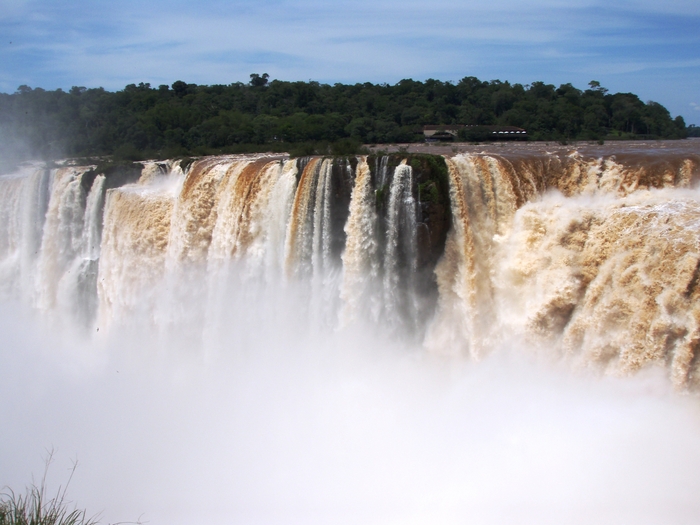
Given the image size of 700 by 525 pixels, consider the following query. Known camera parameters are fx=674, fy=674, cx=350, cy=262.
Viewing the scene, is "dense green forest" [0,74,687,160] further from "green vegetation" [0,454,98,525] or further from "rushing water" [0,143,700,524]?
"green vegetation" [0,454,98,525]

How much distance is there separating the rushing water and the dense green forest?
1052cm

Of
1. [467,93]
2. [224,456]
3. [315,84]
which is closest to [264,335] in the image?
[224,456]

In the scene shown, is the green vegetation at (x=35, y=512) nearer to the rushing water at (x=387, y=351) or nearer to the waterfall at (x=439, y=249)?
the rushing water at (x=387, y=351)

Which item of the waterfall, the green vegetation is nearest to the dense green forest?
the waterfall

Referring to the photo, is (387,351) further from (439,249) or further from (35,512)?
(35,512)

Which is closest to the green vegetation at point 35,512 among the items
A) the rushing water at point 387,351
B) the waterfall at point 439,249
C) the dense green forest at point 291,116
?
the rushing water at point 387,351

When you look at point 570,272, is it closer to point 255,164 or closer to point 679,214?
point 679,214

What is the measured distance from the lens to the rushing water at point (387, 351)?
9508 mm

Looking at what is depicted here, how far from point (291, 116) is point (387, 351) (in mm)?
22244

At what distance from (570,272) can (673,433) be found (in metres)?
2.95

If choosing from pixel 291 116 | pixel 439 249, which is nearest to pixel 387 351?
pixel 439 249

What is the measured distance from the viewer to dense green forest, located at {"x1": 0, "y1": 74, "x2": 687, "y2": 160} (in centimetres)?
2867

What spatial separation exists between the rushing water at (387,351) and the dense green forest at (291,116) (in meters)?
10.5

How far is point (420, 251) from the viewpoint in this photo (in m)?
12.5
